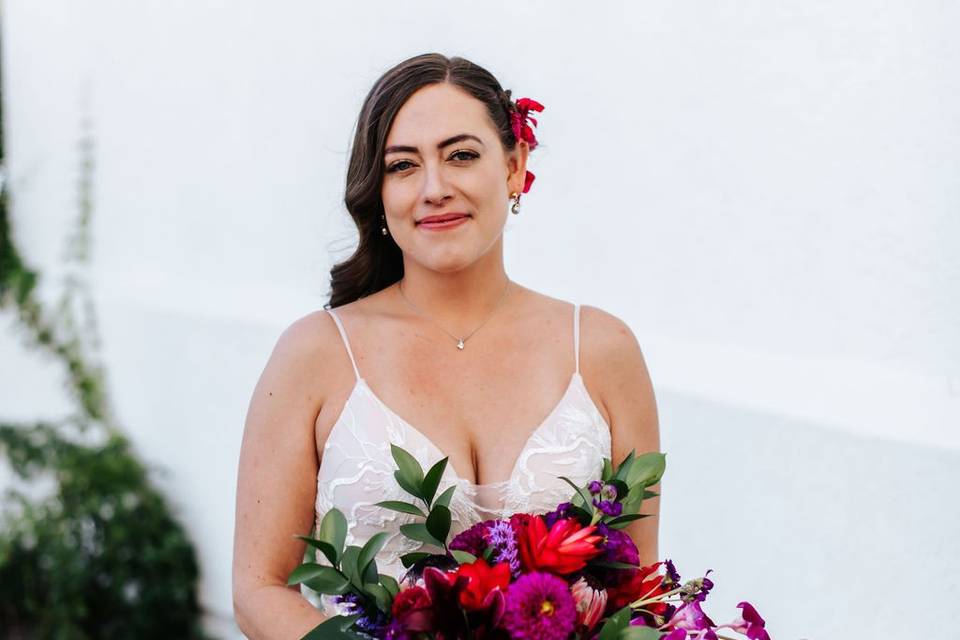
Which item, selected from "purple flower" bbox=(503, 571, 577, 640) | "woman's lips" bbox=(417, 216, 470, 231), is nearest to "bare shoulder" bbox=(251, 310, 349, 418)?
"woman's lips" bbox=(417, 216, 470, 231)

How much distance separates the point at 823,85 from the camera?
3.26 meters

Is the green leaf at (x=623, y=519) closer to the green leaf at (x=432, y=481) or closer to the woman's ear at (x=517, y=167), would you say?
the green leaf at (x=432, y=481)

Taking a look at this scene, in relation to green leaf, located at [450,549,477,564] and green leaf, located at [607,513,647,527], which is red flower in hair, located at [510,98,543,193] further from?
green leaf, located at [450,549,477,564]

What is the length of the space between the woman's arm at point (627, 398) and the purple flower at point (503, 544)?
712mm

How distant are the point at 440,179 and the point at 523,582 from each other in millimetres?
984

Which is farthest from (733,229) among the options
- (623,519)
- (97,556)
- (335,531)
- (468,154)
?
(97,556)

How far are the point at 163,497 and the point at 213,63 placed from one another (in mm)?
2101

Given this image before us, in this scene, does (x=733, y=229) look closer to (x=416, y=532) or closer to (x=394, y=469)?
(x=394, y=469)

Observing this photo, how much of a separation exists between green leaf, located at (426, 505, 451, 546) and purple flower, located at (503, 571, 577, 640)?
0.26 metres

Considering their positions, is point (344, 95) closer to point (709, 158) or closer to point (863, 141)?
point (709, 158)

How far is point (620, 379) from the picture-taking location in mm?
2641

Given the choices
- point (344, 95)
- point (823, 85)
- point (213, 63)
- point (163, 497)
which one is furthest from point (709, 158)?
point (163, 497)

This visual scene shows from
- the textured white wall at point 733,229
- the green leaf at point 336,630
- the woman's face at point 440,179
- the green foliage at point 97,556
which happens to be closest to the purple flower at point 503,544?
the green leaf at point 336,630

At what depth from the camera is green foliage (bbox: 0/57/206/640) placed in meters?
5.27
